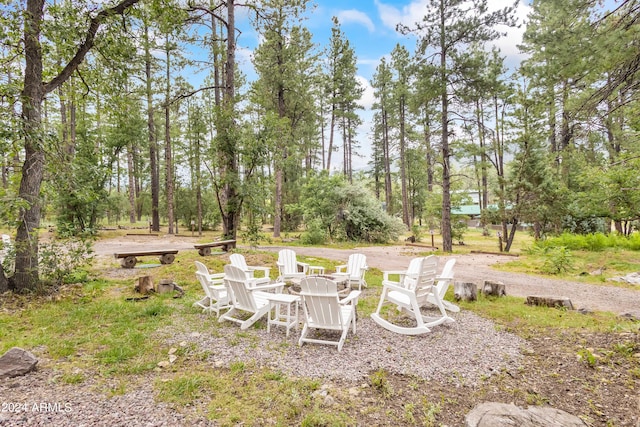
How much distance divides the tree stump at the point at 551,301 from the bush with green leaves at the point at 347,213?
1080cm

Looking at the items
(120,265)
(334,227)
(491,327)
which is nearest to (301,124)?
(334,227)

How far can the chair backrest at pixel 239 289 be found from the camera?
13.8 feet

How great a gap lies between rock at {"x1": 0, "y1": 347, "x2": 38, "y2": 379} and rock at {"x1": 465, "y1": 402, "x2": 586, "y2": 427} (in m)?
3.89

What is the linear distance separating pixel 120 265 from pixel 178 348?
19.7 ft

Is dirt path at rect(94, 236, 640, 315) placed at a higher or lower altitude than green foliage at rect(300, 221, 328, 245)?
lower

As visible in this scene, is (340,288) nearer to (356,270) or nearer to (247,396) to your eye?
(356,270)

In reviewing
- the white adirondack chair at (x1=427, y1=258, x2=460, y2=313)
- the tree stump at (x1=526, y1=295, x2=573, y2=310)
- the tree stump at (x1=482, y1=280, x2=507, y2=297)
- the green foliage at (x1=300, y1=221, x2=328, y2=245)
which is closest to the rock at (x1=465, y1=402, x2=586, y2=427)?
the white adirondack chair at (x1=427, y1=258, x2=460, y2=313)

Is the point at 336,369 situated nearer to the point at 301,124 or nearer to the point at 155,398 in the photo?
the point at 155,398

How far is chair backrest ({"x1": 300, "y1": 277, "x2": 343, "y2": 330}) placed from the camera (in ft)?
11.8

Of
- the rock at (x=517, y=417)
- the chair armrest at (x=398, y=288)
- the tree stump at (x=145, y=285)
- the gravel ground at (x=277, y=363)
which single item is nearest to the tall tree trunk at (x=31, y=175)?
the tree stump at (x=145, y=285)

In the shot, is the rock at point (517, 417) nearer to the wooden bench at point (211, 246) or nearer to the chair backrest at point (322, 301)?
the chair backrest at point (322, 301)

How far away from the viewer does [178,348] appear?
11.5 ft

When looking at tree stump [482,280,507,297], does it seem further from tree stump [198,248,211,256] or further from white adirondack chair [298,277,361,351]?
tree stump [198,248,211,256]

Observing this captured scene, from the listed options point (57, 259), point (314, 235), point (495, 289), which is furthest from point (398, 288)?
point (314, 235)
